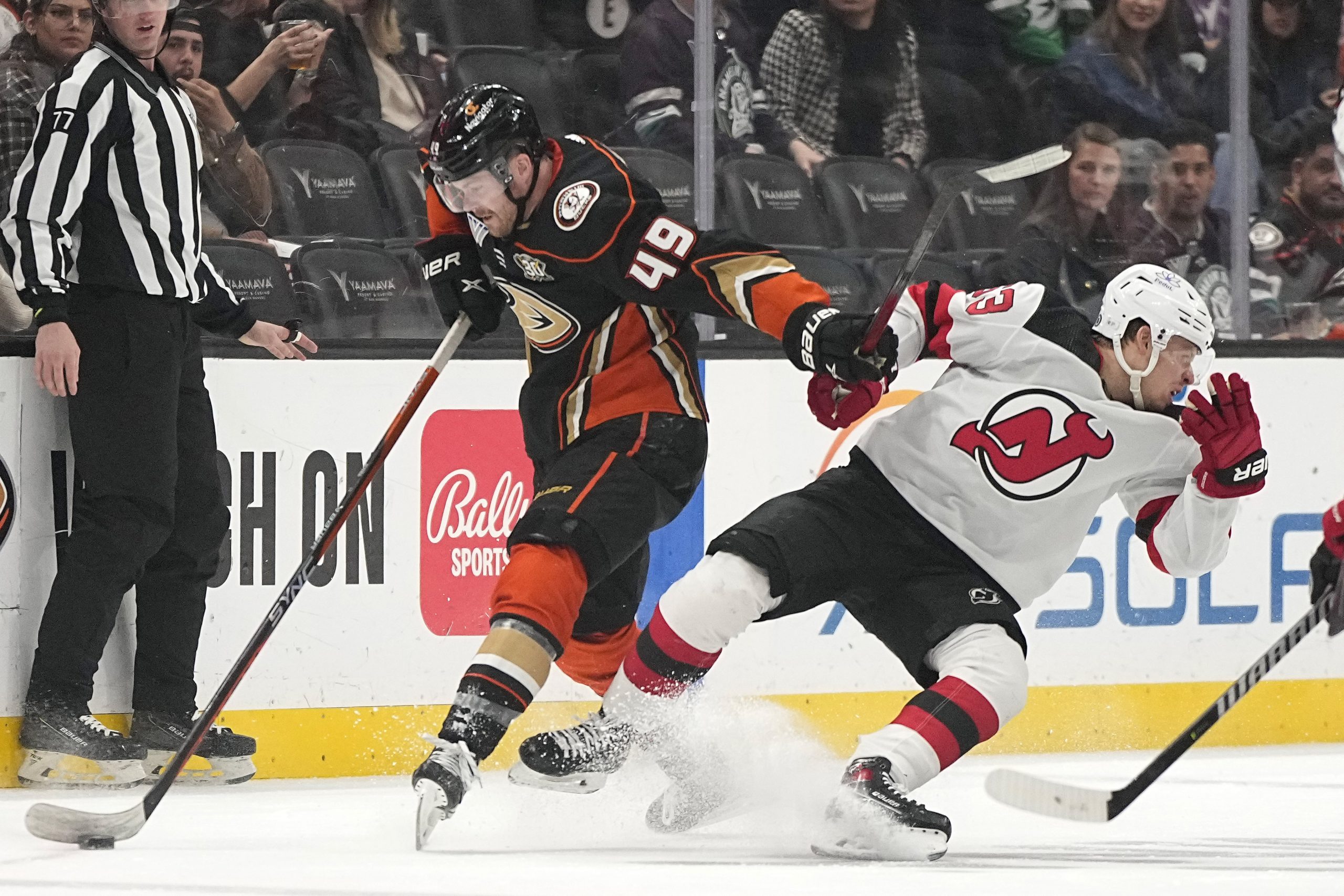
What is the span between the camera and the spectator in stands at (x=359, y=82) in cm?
423

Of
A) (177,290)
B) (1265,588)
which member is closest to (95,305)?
(177,290)

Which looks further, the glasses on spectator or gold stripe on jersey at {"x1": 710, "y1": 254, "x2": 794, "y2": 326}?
the glasses on spectator

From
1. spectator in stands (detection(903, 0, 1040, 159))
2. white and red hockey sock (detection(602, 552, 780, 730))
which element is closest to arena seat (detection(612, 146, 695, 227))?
spectator in stands (detection(903, 0, 1040, 159))

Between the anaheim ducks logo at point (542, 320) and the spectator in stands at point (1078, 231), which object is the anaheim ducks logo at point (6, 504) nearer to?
the anaheim ducks logo at point (542, 320)

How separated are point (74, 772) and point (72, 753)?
0.14ft

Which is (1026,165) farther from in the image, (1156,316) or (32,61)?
(32,61)

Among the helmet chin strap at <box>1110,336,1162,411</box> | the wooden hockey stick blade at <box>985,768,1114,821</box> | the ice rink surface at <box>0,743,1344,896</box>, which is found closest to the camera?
the ice rink surface at <box>0,743,1344,896</box>

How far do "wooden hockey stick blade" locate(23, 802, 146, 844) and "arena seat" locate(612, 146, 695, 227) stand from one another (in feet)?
7.35

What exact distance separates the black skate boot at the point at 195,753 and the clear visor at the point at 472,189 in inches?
50.3

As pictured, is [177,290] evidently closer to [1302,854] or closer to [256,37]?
[256,37]

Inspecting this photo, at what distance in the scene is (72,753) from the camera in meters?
3.42

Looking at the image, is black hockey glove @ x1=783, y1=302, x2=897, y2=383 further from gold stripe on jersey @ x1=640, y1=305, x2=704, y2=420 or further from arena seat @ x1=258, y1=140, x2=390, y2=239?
arena seat @ x1=258, y1=140, x2=390, y2=239

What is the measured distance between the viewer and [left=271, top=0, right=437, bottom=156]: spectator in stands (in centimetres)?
423

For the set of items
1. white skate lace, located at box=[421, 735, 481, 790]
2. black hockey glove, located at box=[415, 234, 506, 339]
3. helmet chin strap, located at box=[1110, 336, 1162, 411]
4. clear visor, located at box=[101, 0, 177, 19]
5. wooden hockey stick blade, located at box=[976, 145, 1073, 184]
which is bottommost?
white skate lace, located at box=[421, 735, 481, 790]
